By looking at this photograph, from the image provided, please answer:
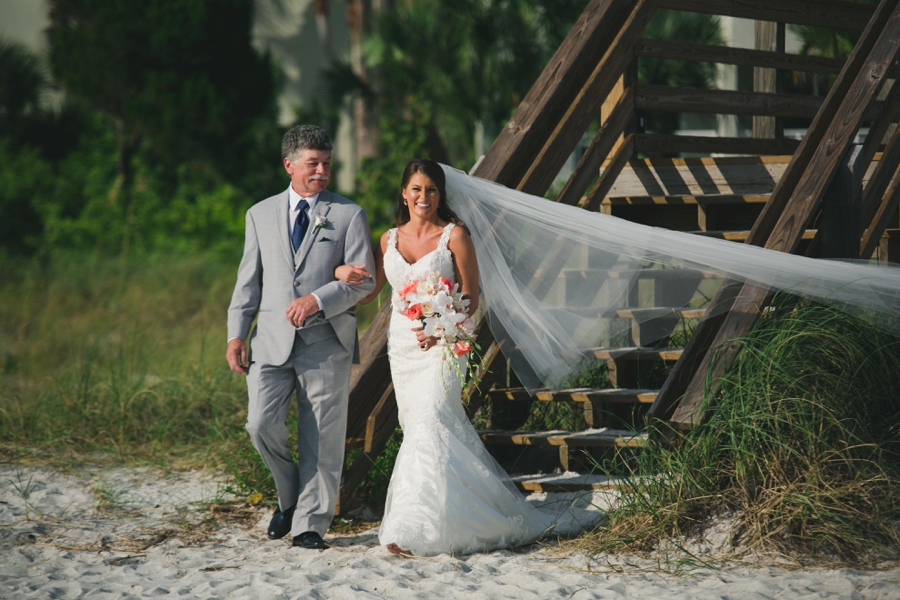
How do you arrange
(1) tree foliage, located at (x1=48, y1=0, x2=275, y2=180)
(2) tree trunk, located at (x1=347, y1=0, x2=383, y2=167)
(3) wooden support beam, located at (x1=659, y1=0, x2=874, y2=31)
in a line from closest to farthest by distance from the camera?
(3) wooden support beam, located at (x1=659, y1=0, x2=874, y2=31) → (1) tree foliage, located at (x1=48, y1=0, x2=275, y2=180) → (2) tree trunk, located at (x1=347, y1=0, x2=383, y2=167)

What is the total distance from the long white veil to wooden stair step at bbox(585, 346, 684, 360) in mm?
370

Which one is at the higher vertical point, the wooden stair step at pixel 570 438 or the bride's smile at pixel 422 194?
the bride's smile at pixel 422 194

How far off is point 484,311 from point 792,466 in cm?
172

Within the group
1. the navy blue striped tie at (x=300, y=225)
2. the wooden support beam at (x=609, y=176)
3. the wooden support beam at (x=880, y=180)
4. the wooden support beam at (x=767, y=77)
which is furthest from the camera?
the wooden support beam at (x=767, y=77)

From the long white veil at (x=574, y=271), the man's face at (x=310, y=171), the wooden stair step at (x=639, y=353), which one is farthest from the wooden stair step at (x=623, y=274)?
the man's face at (x=310, y=171)

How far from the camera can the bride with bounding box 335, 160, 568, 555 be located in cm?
442

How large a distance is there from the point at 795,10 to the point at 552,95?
8.96 feet

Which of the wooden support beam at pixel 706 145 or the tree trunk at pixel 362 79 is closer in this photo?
the wooden support beam at pixel 706 145

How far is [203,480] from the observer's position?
20.5ft

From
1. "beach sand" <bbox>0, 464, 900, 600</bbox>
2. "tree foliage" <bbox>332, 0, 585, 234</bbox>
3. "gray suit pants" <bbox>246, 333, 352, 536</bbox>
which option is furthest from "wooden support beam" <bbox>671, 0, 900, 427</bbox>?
"tree foliage" <bbox>332, 0, 585, 234</bbox>

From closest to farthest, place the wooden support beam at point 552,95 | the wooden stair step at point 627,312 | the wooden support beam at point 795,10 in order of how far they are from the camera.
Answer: the wooden stair step at point 627,312 → the wooden support beam at point 552,95 → the wooden support beam at point 795,10

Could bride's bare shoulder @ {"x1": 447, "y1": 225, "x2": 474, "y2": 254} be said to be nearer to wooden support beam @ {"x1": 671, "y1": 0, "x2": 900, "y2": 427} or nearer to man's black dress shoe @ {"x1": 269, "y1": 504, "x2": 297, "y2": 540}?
wooden support beam @ {"x1": 671, "y1": 0, "x2": 900, "y2": 427}

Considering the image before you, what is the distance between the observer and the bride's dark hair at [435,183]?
474 centimetres

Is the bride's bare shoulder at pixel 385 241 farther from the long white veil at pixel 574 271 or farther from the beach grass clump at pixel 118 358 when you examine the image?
the beach grass clump at pixel 118 358
